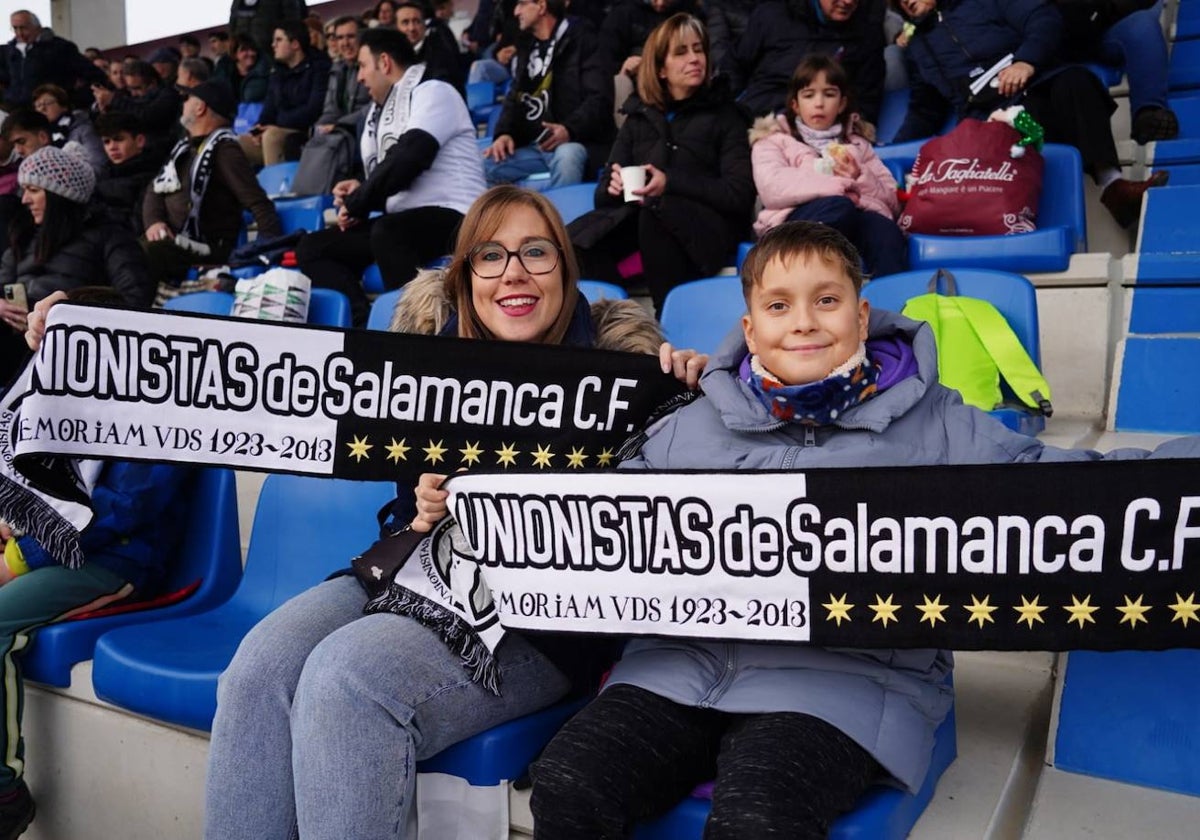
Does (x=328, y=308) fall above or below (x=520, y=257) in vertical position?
below

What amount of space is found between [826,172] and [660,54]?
0.79m

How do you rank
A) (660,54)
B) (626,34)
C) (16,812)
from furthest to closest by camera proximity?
1. (626,34)
2. (660,54)
3. (16,812)

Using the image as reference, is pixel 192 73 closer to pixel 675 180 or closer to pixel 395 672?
pixel 675 180

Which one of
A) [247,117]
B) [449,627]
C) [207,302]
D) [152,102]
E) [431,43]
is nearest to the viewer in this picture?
[449,627]

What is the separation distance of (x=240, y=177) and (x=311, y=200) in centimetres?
58

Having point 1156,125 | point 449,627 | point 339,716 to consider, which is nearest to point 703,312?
point 449,627

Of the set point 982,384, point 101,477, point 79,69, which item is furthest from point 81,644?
point 79,69

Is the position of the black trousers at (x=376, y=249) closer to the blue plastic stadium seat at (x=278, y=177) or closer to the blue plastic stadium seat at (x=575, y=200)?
the blue plastic stadium seat at (x=575, y=200)

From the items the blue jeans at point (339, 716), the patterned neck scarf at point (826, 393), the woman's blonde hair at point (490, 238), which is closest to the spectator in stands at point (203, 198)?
the woman's blonde hair at point (490, 238)

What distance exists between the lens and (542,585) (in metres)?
1.64

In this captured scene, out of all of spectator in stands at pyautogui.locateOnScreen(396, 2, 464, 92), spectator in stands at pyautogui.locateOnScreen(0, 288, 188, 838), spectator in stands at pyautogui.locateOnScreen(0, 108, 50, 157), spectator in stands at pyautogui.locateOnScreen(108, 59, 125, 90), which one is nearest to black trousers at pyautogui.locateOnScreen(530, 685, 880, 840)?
spectator in stands at pyautogui.locateOnScreen(0, 288, 188, 838)

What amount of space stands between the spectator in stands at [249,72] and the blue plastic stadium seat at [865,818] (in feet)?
27.3

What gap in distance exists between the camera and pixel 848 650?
1.53 m

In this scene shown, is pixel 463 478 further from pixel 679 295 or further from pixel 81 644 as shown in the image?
pixel 679 295
